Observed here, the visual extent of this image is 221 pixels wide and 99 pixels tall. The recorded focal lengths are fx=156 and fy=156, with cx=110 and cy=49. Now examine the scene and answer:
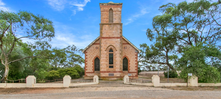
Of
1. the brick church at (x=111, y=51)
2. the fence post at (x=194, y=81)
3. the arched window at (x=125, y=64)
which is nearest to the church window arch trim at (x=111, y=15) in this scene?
the brick church at (x=111, y=51)

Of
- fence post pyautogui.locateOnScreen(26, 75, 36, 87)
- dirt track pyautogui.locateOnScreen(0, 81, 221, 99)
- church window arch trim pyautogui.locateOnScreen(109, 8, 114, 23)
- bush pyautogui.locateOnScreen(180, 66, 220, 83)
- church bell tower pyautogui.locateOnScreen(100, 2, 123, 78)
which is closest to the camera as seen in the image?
dirt track pyautogui.locateOnScreen(0, 81, 221, 99)

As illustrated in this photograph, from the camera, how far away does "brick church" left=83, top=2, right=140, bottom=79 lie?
895 inches

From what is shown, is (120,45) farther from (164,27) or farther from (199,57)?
(199,57)

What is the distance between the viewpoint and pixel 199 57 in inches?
615

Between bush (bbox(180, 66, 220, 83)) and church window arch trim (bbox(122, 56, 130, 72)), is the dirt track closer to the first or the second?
bush (bbox(180, 66, 220, 83))

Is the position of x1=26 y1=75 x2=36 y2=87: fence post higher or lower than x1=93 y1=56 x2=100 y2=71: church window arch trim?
lower

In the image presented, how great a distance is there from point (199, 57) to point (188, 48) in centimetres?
162

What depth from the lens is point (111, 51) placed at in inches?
912

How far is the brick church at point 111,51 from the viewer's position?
22734mm

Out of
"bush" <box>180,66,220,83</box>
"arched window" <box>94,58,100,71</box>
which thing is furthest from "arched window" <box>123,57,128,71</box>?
"bush" <box>180,66,220,83</box>

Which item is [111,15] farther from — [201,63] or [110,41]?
[201,63]

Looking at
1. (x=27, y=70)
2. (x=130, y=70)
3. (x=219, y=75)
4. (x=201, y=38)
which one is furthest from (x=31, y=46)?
(x=201, y=38)

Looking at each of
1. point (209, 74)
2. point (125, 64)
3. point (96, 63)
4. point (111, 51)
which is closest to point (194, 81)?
point (209, 74)

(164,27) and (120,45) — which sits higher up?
(164,27)
